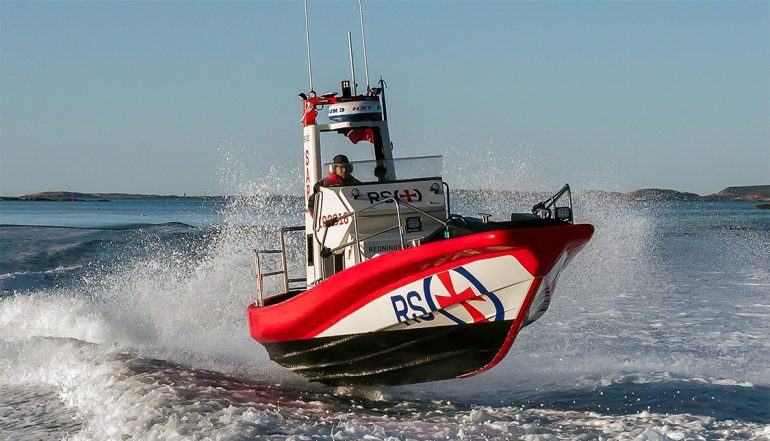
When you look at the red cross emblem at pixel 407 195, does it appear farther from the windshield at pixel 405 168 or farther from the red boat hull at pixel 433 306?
the red boat hull at pixel 433 306

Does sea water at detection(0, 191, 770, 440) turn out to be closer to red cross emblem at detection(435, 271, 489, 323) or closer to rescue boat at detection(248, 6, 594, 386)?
rescue boat at detection(248, 6, 594, 386)

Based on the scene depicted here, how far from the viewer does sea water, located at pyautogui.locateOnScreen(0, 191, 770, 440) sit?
282 inches

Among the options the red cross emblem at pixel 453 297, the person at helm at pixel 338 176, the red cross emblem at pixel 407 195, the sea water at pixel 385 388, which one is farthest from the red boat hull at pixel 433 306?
the red cross emblem at pixel 407 195

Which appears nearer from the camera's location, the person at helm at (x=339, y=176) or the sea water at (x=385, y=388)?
the sea water at (x=385, y=388)

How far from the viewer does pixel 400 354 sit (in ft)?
25.4

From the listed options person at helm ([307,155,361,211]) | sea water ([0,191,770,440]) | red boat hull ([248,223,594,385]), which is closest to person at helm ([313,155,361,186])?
person at helm ([307,155,361,211])

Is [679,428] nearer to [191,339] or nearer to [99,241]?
[191,339]

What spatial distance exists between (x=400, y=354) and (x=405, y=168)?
211 cm

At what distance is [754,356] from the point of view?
381 inches

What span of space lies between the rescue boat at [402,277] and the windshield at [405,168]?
0.03 feet

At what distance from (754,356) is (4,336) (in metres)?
9.65

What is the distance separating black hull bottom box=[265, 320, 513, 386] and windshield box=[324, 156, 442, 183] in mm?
1844

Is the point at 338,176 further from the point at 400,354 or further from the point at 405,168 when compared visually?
the point at 400,354

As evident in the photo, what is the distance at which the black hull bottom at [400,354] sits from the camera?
7.46m
